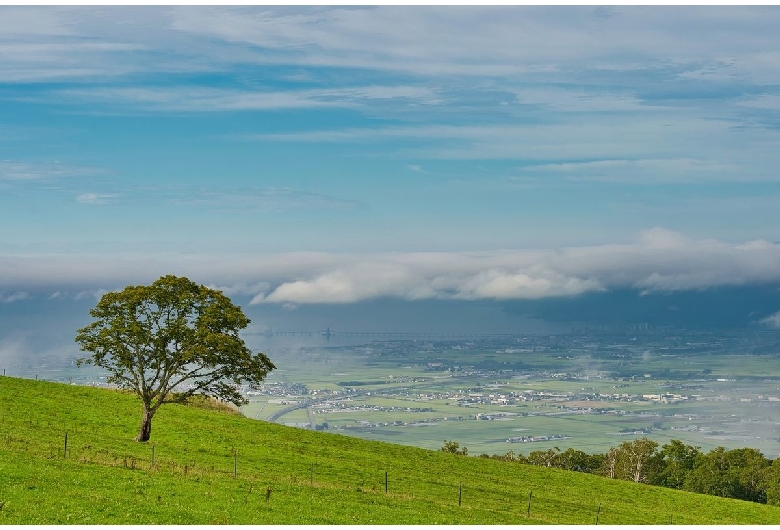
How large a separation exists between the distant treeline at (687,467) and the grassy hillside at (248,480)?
2875cm

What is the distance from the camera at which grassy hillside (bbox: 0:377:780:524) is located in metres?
37.6

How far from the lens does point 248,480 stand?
48.3m

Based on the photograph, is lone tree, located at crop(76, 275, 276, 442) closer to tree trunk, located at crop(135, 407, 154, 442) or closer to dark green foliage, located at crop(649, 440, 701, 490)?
tree trunk, located at crop(135, 407, 154, 442)

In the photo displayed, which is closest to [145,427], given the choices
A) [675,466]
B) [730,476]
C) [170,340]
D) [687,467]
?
[170,340]

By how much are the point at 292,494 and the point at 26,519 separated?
16.4m

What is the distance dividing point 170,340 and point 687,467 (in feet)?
252

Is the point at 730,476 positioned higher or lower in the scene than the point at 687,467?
lower

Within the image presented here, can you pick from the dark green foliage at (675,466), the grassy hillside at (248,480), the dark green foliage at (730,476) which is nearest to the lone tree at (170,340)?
the grassy hillside at (248,480)

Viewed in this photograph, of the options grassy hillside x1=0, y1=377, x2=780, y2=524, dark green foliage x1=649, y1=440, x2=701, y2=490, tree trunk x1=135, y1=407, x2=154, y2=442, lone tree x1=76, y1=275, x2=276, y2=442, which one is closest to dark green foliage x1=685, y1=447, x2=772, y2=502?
dark green foliage x1=649, y1=440, x2=701, y2=490

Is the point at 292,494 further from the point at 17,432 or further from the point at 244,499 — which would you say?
the point at 17,432

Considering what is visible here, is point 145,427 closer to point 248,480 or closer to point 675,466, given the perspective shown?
point 248,480

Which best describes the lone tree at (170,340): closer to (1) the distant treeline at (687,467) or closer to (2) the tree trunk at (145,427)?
(2) the tree trunk at (145,427)

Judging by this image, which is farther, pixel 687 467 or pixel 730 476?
pixel 687 467

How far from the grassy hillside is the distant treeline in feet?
94.3
